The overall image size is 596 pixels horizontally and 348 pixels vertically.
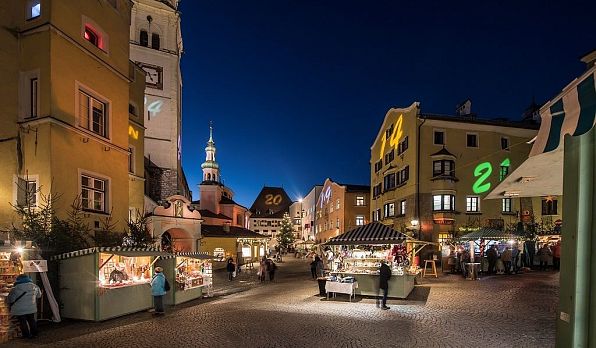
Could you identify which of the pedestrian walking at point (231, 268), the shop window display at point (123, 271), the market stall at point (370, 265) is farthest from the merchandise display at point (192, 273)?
the pedestrian walking at point (231, 268)

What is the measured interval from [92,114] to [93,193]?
11.2 feet

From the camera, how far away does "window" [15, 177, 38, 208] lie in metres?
15.4

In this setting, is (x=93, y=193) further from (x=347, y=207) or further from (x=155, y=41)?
(x=347, y=207)

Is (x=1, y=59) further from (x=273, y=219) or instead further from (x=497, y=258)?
(x=273, y=219)

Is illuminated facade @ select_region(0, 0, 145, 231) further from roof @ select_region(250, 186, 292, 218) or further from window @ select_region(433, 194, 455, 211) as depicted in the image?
roof @ select_region(250, 186, 292, 218)

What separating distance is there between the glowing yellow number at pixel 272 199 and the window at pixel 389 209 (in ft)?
247

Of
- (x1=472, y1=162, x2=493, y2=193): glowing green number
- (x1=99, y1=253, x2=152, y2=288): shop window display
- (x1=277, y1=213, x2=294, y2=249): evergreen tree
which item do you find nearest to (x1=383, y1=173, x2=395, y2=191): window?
(x1=472, y1=162, x2=493, y2=193): glowing green number

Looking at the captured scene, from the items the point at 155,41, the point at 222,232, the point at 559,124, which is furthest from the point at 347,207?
the point at 559,124

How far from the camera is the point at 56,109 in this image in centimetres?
1581

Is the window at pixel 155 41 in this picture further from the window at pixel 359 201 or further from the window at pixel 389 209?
the window at pixel 359 201

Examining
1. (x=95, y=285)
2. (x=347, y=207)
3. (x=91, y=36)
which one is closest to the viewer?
(x=95, y=285)

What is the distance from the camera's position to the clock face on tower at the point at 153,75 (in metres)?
40.8

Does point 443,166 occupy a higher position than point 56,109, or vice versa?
point 56,109

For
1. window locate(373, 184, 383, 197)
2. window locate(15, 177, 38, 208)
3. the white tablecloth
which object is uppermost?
window locate(15, 177, 38, 208)
